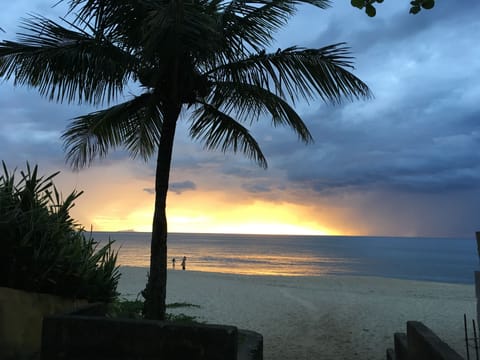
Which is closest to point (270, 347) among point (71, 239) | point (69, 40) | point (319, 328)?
point (319, 328)

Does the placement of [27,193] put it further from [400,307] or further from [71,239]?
[400,307]

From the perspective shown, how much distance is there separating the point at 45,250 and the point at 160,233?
1.97 metres

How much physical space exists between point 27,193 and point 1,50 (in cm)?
248

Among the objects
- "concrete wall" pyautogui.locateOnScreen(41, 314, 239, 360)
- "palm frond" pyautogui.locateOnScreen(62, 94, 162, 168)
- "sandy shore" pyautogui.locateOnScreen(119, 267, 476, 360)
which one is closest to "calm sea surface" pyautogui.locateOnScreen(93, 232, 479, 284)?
"sandy shore" pyautogui.locateOnScreen(119, 267, 476, 360)

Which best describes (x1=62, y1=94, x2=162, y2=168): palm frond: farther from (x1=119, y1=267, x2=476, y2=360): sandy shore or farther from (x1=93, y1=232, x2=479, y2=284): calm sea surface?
(x1=93, y1=232, x2=479, y2=284): calm sea surface

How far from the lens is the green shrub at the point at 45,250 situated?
463 centimetres

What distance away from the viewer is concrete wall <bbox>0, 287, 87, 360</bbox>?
410cm

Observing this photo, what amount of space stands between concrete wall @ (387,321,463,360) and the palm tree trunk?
3621 mm

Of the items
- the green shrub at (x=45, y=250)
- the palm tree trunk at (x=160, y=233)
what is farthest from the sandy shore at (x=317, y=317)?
the green shrub at (x=45, y=250)

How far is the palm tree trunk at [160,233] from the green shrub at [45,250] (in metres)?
0.65

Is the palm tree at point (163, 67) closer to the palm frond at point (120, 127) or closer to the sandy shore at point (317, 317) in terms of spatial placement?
the palm frond at point (120, 127)

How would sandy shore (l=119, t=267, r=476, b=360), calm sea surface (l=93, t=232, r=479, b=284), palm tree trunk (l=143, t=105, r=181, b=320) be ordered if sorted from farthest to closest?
calm sea surface (l=93, t=232, r=479, b=284)
sandy shore (l=119, t=267, r=476, b=360)
palm tree trunk (l=143, t=105, r=181, b=320)

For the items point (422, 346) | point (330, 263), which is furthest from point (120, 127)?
point (330, 263)

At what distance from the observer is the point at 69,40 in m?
6.49
